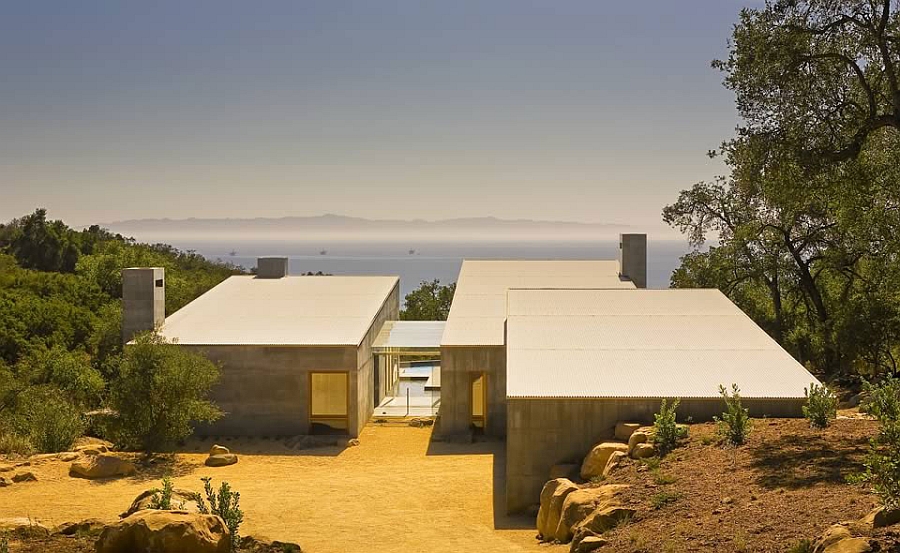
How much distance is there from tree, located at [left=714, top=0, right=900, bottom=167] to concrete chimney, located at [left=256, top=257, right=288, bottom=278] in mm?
22898

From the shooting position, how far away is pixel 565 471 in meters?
15.0

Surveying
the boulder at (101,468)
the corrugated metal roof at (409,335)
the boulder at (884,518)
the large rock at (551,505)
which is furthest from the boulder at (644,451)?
the corrugated metal roof at (409,335)

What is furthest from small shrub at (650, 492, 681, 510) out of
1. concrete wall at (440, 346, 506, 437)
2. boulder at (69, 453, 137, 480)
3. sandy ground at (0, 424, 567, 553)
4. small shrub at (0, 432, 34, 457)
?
small shrub at (0, 432, 34, 457)

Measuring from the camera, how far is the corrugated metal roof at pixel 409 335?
1067 inches

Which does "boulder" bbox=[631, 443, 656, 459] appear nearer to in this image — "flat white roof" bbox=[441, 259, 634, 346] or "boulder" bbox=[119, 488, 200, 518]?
"boulder" bbox=[119, 488, 200, 518]

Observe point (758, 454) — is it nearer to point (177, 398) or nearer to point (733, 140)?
point (733, 140)

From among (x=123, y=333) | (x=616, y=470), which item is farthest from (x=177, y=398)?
(x=616, y=470)

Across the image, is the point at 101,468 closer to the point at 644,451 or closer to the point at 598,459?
the point at 598,459

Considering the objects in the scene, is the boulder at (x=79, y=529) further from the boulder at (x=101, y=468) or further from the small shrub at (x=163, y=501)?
the boulder at (x=101, y=468)

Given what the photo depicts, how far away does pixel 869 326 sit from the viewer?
2672cm

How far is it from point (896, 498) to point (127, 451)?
1823cm

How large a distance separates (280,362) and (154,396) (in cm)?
442

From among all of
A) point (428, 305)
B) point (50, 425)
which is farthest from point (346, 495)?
point (428, 305)

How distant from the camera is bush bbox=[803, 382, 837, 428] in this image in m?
14.4
